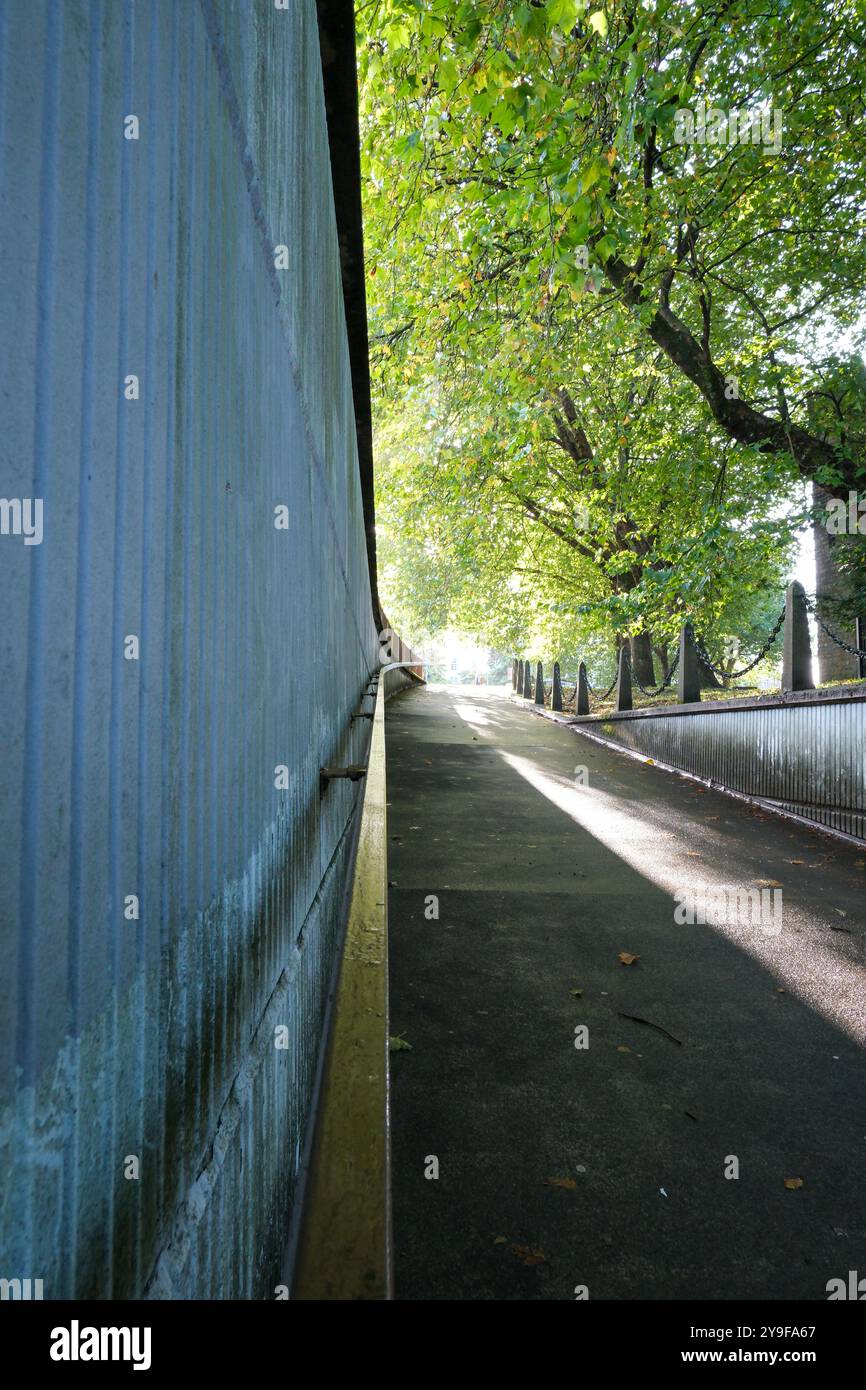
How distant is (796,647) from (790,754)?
4.03 ft

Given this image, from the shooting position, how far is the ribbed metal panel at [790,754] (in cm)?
714

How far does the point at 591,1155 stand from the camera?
106 inches

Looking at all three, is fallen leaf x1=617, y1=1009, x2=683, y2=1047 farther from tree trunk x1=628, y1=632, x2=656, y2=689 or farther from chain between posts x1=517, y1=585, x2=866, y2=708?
tree trunk x1=628, y1=632, x2=656, y2=689

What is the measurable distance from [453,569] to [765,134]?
54.1 ft

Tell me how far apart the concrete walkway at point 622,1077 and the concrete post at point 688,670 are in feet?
15.3

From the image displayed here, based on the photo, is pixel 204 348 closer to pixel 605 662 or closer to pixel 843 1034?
pixel 843 1034

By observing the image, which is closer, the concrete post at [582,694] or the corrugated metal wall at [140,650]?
the corrugated metal wall at [140,650]

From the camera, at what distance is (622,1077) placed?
318 cm

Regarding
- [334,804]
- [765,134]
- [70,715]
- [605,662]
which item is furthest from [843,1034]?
[605,662]

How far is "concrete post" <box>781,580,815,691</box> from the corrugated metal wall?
7.81 meters

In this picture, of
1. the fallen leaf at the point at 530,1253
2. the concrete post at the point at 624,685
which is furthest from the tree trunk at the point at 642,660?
the fallen leaf at the point at 530,1253

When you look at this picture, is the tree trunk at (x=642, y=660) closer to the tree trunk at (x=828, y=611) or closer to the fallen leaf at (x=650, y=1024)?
the tree trunk at (x=828, y=611)

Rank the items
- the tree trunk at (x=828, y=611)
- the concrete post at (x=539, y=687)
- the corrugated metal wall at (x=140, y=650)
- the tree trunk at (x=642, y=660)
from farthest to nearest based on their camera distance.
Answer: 1. the concrete post at (x=539, y=687)
2. the tree trunk at (x=642, y=660)
3. the tree trunk at (x=828, y=611)
4. the corrugated metal wall at (x=140, y=650)

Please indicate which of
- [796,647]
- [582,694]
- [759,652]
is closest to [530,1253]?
[796,647]
